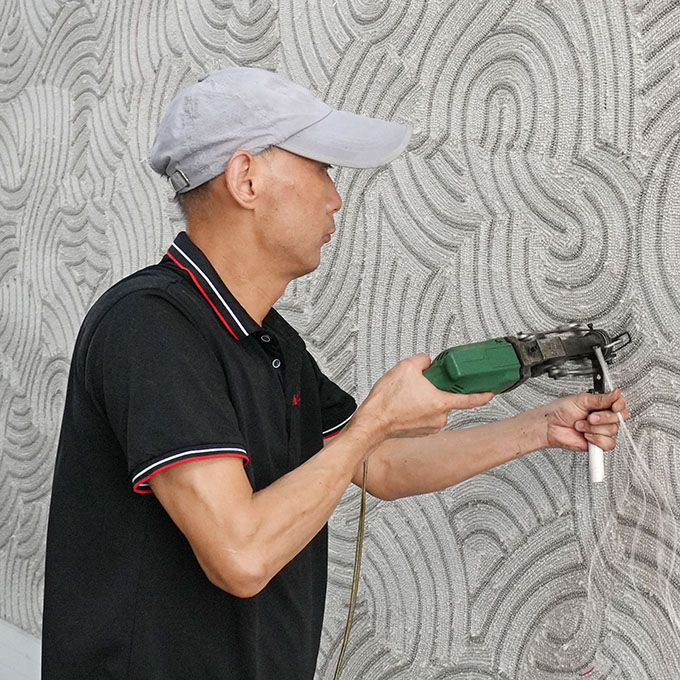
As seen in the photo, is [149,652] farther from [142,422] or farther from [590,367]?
[590,367]

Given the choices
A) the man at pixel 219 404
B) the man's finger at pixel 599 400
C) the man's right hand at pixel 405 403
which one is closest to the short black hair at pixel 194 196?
the man at pixel 219 404

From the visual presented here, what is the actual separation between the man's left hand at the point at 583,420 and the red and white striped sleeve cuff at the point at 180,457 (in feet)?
1.56

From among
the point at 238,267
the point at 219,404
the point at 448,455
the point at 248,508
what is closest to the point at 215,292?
the point at 238,267

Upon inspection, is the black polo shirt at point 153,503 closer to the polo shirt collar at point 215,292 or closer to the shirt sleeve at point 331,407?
the polo shirt collar at point 215,292

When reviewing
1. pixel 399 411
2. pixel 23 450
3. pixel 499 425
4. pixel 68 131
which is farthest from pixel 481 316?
pixel 23 450

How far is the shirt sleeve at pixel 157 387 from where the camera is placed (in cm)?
102

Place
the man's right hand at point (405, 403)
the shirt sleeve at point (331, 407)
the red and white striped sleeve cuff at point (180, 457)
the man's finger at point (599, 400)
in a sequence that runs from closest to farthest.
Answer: the red and white striped sleeve cuff at point (180, 457), the man's right hand at point (405, 403), the man's finger at point (599, 400), the shirt sleeve at point (331, 407)

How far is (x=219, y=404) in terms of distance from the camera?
1070mm

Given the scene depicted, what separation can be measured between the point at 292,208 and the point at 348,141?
0.11m

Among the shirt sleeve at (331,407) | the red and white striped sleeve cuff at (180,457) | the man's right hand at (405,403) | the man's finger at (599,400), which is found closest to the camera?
the red and white striped sleeve cuff at (180,457)

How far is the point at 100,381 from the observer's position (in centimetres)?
111

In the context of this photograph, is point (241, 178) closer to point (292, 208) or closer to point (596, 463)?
point (292, 208)

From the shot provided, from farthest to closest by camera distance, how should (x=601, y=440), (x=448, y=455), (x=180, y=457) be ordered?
1. (x=448, y=455)
2. (x=601, y=440)
3. (x=180, y=457)

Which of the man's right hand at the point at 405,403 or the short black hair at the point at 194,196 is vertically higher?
the short black hair at the point at 194,196
